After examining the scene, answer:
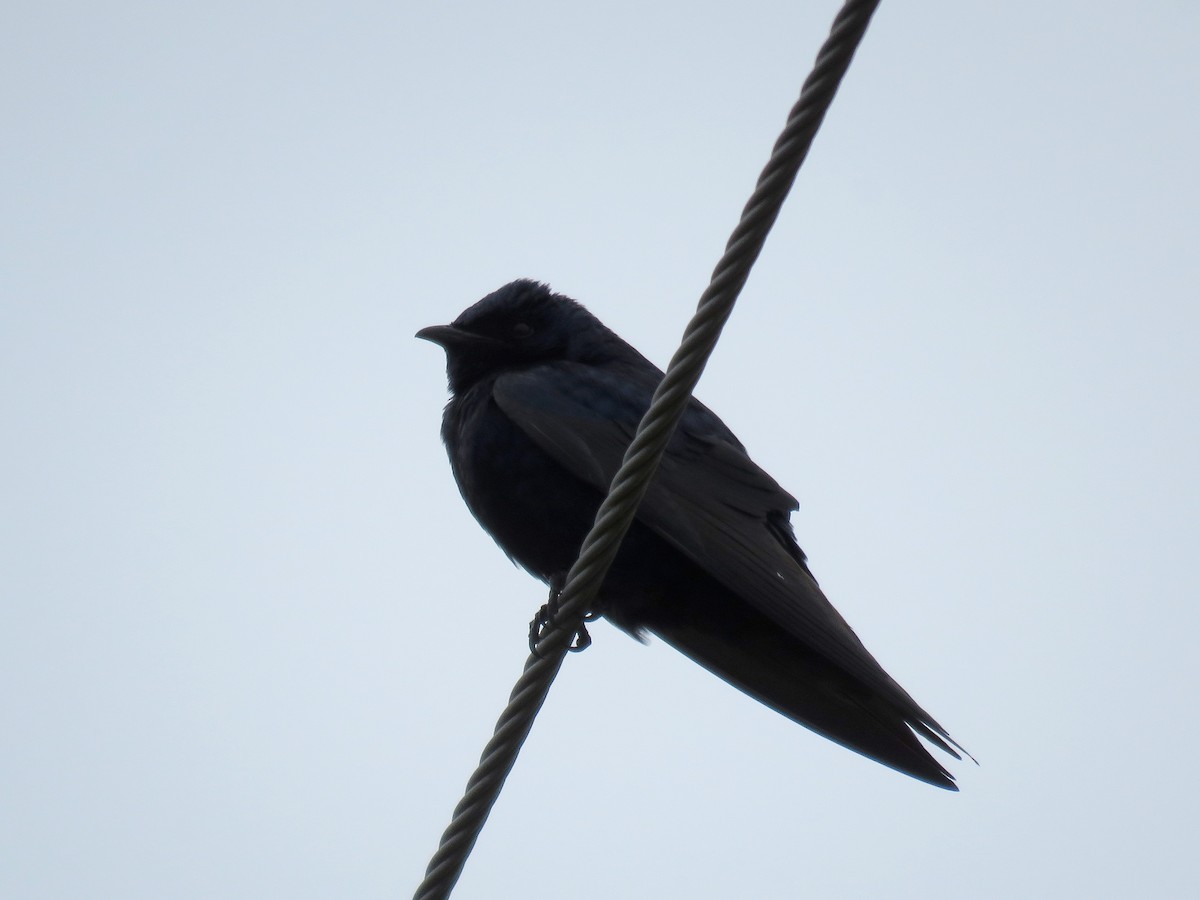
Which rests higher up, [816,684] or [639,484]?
[816,684]

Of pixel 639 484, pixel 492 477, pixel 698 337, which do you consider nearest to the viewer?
pixel 698 337

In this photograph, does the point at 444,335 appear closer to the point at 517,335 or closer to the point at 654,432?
the point at 517,335

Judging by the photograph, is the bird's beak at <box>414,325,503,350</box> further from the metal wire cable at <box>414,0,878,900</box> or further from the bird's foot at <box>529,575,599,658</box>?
the metal wire cable at <box>414,0,878,900</box>

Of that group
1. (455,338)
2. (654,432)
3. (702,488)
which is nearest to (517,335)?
(455,338)

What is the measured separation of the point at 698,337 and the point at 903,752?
6.13ft

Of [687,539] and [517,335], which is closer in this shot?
[687,539]

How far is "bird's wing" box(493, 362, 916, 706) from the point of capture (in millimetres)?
3617

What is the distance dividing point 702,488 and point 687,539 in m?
0.45

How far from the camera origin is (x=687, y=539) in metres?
3.78

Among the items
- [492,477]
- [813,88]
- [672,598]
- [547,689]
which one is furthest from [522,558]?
[813,88]

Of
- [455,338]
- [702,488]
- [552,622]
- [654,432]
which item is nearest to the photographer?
[654,432]

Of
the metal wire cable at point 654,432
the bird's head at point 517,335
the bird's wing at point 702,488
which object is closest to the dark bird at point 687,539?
the bird's wing at point 702,488

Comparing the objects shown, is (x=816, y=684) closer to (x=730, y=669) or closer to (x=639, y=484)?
(x=730, y=669)

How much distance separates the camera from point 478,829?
242 centimetres
